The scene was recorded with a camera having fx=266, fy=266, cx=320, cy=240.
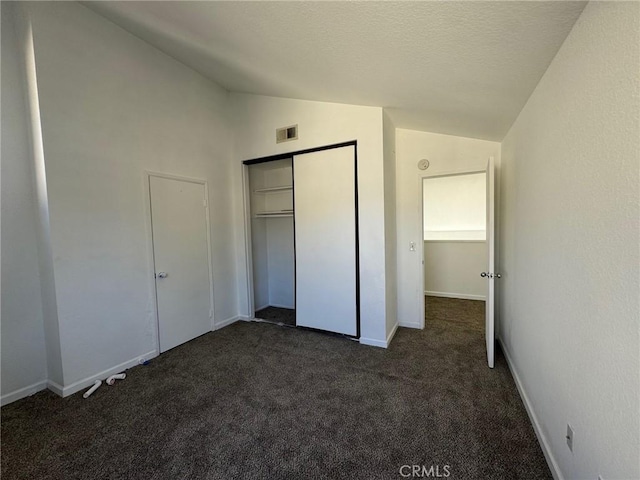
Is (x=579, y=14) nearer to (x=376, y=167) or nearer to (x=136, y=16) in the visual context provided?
(x=376, y=167)

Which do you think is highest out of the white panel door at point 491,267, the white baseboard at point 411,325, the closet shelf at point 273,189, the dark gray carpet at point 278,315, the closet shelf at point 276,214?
the closet shelf at point 273,189

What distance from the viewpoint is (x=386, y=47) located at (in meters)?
1.62

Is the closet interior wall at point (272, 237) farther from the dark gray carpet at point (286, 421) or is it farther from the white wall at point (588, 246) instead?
the white wall at point (588, 246)

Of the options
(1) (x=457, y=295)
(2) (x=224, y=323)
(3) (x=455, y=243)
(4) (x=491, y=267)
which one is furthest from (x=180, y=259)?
(1) (x=457, y=295)

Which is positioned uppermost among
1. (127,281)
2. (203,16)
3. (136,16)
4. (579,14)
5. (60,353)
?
(136,16)

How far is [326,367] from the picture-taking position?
261 cm

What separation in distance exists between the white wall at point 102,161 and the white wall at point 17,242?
32 centimetres

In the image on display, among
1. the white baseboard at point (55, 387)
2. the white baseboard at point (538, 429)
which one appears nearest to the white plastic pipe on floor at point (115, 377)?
the white baseboard at point (55, 387)

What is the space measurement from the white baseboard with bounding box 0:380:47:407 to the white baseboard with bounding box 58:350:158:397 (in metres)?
0.08

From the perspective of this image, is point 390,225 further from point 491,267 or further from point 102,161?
point 102,161

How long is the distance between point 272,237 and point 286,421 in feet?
10.3

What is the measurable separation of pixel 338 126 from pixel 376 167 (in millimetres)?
688

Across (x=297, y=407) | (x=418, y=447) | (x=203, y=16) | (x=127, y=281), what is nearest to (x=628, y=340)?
(x=418, y=447)

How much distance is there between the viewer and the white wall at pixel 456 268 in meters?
4.77
